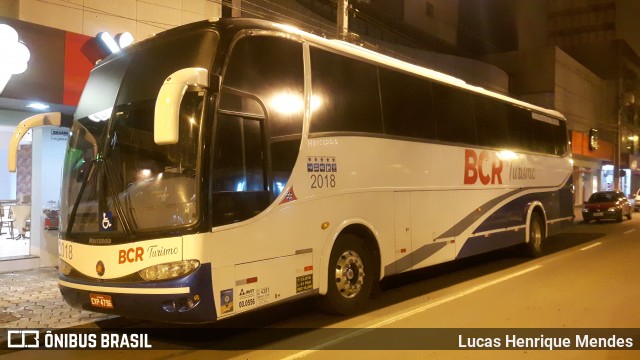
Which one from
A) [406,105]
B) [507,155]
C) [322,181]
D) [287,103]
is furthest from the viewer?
[507,155]

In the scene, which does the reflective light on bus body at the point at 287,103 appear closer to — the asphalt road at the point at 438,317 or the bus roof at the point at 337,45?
the bus roof at the point at 337,45

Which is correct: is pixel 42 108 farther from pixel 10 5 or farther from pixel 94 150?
pixel 94 150

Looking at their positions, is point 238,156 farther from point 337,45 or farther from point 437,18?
point 437,18

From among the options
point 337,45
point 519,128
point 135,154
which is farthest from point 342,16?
point 135,154

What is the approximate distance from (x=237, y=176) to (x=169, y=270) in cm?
123

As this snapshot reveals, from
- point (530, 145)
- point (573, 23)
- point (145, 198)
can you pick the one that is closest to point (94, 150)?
point (145, 198)

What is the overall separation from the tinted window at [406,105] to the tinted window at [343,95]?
0.82ft

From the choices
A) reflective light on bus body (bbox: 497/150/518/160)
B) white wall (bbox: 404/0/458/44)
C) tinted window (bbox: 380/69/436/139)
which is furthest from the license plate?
white wall (bbox: 404/0/458/44)

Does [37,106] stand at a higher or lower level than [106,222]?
higher

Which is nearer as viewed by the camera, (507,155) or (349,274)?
(349,274)

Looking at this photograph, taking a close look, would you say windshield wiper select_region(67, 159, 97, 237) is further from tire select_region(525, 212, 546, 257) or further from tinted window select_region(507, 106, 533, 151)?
tire select_region(525, 212, 546, 257)

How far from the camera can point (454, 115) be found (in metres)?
10.4

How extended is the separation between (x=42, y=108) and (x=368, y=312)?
782 cm

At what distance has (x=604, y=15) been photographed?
7619 centimetres
